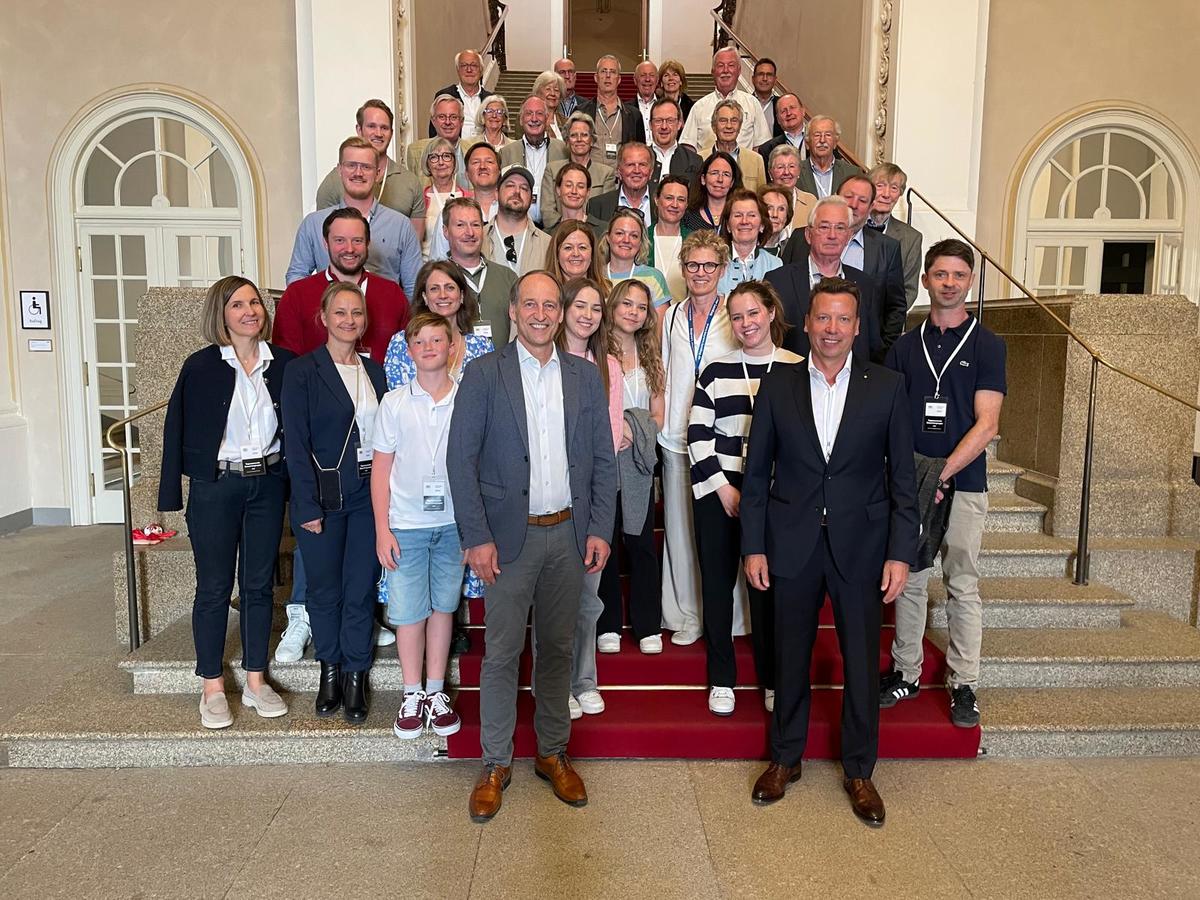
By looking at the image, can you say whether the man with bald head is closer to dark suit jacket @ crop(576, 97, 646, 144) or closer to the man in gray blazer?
dark suit jacket @ crop(576, 97, 646, 144)

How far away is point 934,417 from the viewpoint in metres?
3.46

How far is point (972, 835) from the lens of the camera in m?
3.04

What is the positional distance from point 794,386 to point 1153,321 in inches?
125

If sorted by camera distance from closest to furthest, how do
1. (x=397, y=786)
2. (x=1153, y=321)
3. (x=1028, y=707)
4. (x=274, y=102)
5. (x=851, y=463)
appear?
(x=851, y=463)
(x=397, y=786)
(x=1028, y=707)
(x=1153, y=321)
(x=274, y=102)

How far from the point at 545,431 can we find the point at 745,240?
175 cm

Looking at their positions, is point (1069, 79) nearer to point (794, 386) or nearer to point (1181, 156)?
point (1181, 156)

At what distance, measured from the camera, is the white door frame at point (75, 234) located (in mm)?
7812

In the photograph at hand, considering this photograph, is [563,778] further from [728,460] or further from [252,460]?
[252,460]

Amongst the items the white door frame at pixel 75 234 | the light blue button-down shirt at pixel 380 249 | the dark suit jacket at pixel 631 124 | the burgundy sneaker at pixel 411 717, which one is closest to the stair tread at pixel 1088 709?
the burgundy sneaker at pixel 411 717

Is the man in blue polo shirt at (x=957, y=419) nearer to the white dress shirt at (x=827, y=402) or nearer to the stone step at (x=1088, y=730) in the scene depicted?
the stone step at (x=1088, y=730)

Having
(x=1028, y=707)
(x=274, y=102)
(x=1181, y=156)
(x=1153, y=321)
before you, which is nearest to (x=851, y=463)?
(x=1028, y=707)

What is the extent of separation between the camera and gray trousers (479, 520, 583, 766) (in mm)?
3064

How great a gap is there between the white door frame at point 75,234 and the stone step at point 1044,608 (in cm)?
656

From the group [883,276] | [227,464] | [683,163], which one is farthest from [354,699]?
[683,163]
